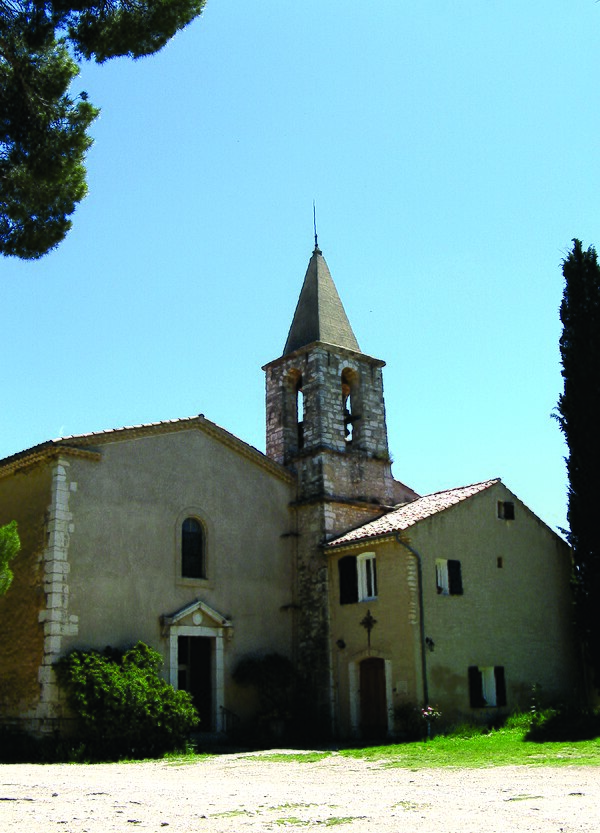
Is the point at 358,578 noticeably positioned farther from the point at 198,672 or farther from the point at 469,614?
the point at 198,672

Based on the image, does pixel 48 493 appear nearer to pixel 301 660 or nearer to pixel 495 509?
pixel 301 660

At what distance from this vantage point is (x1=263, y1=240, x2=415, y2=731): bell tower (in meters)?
24.4

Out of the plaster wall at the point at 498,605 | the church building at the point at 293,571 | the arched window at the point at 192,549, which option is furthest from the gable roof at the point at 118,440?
the plaster wall at the point at 498,605

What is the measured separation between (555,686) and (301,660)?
7075 mm

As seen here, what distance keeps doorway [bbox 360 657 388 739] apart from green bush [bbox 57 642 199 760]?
16.7ft

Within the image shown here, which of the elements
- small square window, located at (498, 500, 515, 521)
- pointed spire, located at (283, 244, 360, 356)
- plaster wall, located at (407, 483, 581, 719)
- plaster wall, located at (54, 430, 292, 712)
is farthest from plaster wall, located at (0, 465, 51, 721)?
small square window, located at (498, 500, 515, 521)

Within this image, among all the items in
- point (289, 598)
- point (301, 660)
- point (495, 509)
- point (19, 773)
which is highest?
point (495, 509)

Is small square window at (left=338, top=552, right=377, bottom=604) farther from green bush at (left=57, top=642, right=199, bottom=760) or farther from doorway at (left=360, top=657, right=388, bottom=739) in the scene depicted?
green bush at (left=57, top=642, right=199, bottom=760)

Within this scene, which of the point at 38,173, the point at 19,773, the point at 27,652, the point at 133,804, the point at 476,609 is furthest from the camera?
the point at 476,609

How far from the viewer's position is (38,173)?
13.2 meters

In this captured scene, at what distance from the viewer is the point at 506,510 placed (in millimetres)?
25344

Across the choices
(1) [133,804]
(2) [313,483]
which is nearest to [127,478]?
(2) [313,483]

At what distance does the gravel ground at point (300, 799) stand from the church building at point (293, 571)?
5.06 m

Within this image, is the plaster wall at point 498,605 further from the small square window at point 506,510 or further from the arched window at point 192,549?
the arched window at point 192,549
